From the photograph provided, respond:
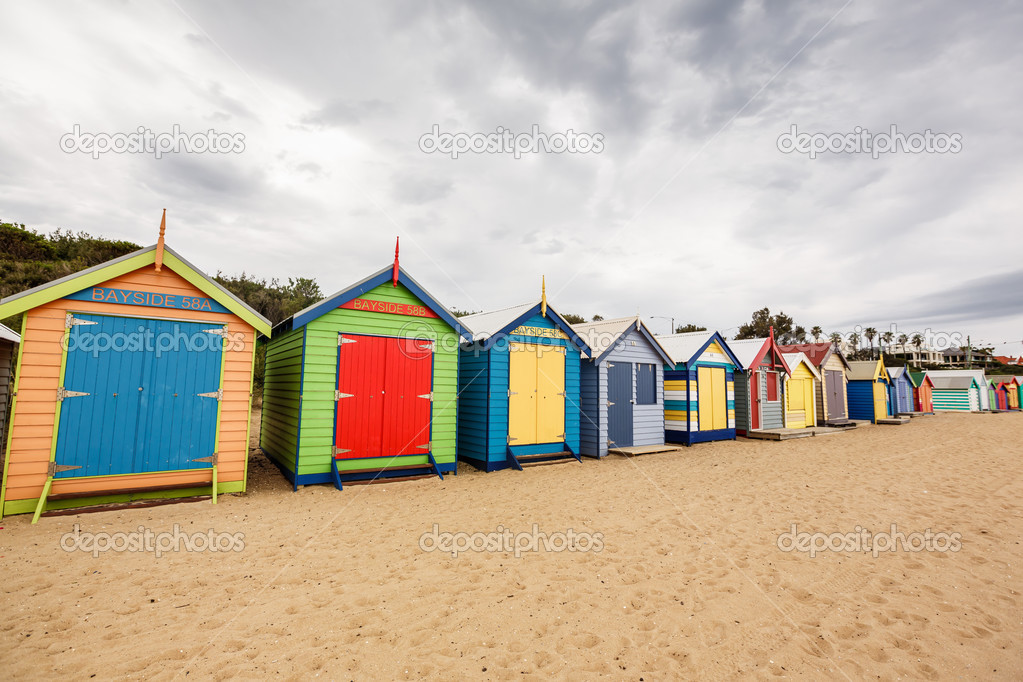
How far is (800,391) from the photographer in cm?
2055

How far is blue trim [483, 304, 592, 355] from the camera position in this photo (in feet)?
35.7

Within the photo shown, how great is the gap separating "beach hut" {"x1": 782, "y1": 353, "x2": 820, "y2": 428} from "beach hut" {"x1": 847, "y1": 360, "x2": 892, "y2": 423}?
652 centimetres

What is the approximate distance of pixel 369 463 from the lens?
9.02 m

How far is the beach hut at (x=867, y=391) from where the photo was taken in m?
25.9

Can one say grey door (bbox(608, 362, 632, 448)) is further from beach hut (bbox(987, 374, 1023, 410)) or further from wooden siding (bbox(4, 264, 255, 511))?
beach hut (bbox(987, 374, 1023, 410))

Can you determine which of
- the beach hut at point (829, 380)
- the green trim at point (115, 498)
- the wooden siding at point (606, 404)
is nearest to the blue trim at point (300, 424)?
the green trim at point (115, 498)

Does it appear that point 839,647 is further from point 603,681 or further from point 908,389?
point 908,389


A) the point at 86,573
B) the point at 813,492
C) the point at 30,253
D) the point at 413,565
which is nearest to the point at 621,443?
the point at 813,492

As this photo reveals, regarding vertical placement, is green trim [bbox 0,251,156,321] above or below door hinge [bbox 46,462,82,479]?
above

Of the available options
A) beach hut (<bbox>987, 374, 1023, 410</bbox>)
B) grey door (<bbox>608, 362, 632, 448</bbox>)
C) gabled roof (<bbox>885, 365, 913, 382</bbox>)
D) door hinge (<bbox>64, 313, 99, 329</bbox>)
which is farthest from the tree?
door hinge (<bbox>64, 313, 99, 329</bbox>)

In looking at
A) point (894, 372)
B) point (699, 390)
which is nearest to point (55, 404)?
point (699, 390)

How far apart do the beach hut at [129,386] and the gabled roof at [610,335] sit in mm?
8346

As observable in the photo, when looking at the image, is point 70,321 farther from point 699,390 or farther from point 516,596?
point 699,390

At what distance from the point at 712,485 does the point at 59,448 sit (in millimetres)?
10617
